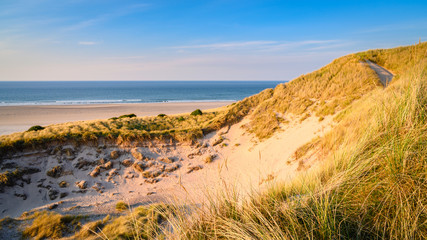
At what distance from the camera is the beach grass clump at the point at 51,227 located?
6.80 metres

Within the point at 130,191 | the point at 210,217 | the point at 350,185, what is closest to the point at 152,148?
the point at 130,191

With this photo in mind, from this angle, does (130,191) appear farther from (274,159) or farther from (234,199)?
(234,199)

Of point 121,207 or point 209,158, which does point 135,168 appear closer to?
point 121,207

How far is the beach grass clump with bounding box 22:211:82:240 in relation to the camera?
680cm

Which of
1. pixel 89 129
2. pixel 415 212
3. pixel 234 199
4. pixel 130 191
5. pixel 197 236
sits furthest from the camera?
pixel 89 129

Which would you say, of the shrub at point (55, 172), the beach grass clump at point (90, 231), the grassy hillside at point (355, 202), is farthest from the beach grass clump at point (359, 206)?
the shrub at point (55, 172)

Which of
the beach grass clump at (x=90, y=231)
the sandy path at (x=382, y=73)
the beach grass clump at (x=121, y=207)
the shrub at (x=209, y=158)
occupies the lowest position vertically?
the beach grass clump at (x=121, y=207)

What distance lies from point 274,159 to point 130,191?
8.32 meters

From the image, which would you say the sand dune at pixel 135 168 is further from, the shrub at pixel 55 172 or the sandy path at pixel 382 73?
the sandy path at pixel 382 73

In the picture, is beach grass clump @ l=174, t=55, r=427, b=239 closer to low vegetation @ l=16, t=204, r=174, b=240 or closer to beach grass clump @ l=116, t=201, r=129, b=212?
low vegetation @ l=16, t=204, r=174, b=240

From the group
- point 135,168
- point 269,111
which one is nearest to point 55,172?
point 135,168

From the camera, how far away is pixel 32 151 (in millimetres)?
12422

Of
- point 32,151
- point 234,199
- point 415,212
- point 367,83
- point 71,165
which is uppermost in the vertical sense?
point 367,83

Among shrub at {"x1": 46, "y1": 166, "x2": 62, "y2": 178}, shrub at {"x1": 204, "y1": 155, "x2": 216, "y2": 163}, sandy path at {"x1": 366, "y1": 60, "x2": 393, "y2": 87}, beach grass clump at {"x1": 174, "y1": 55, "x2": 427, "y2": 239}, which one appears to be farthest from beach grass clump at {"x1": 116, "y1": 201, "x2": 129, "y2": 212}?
sandy path at {"x1": 366, "y1": 60, "x2": 393, "y2": 87}
